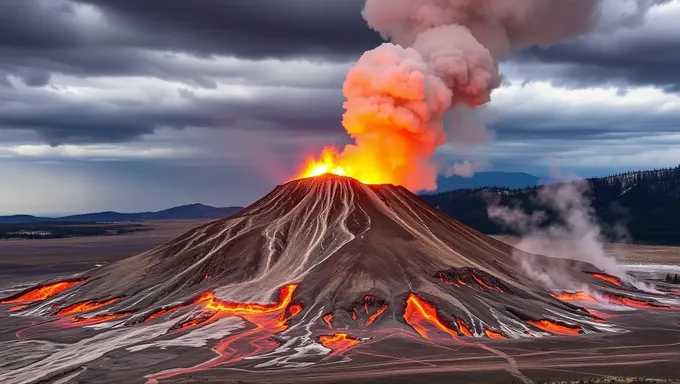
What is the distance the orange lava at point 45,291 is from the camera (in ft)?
490

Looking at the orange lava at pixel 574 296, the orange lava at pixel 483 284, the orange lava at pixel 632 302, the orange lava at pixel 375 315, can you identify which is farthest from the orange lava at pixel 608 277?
the orange lava at pixel 375 315

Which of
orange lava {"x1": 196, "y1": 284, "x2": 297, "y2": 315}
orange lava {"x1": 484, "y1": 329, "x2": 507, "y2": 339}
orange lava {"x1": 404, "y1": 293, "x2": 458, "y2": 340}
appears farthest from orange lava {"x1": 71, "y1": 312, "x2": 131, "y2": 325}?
orange lava {"x1": 484, "y1": 329, "x2": 507, "y2": 339}

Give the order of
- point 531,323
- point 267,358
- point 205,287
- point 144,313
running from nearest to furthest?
point 267,358
point 531,323
point 144,313
point 205,287

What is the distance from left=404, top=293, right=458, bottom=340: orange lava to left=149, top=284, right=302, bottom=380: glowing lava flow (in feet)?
53.6

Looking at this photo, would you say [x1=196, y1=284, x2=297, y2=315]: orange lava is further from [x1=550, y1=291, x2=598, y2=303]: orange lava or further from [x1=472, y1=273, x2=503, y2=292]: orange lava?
[x1=550, y1=291, x2=598, y2=303]: orange lava

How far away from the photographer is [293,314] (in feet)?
364

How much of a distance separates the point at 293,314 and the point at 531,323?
115 feet

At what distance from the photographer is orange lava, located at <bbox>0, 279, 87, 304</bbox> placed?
149500 millimetres

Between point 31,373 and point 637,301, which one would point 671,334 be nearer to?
point 637,301

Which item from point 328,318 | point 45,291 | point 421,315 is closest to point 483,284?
point 421,315

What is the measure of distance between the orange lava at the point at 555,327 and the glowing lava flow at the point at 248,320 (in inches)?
1383

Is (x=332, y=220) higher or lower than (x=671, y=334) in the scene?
higher

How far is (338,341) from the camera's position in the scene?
3841 inches

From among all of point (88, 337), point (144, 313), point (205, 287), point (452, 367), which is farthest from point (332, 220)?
point (452, 367)
